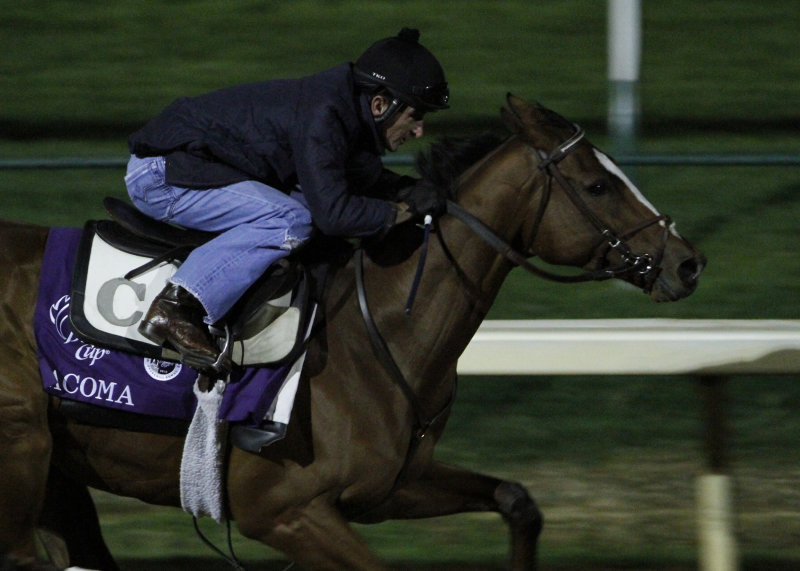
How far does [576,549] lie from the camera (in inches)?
207

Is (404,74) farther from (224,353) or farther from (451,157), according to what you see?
(224,353)

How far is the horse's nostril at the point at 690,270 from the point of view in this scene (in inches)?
151

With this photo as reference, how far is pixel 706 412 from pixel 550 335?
653 millimetres

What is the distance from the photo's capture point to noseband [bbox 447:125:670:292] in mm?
3842

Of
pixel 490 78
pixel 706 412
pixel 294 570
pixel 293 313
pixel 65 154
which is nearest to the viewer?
pixel 293 313

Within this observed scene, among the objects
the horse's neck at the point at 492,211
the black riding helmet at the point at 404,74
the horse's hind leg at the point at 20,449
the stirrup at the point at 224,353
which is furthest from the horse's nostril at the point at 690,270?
the horse's hind leg at the point at 20,449

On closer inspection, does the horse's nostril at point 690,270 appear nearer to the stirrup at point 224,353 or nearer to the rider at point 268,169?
the rider at point 268,169

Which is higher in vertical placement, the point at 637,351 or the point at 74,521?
the point at 637,351

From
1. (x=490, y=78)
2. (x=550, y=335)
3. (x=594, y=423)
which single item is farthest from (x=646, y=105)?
(x=550, y=335)

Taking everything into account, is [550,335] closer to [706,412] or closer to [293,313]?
[706,412]

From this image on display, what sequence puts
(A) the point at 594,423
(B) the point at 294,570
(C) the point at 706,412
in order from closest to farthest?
(C) the point at 706,412 → (B) the point at 294,570 → (A) the point at 594,423

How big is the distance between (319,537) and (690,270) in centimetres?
137

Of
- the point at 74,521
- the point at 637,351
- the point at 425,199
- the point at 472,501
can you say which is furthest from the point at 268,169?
the point at 637,351

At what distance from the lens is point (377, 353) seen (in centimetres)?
394
